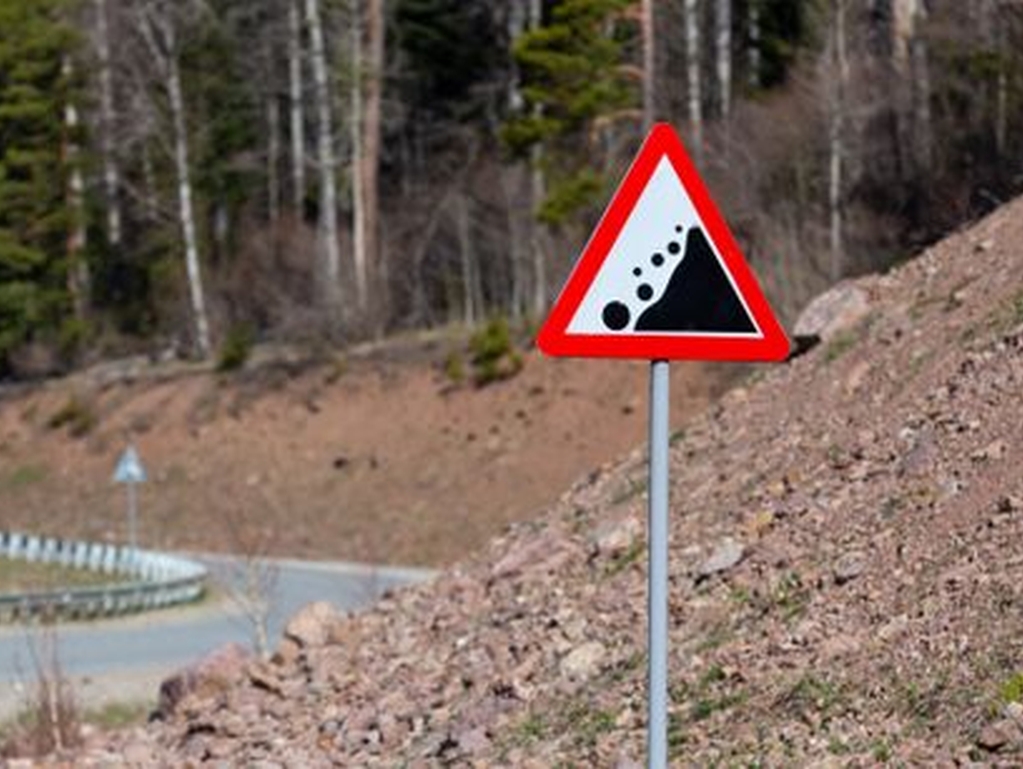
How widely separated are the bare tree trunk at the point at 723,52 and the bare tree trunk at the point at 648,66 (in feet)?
4.44

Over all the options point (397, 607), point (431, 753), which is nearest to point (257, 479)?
point (397, 607)

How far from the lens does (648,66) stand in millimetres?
43812

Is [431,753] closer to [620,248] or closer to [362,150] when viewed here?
[620,248]

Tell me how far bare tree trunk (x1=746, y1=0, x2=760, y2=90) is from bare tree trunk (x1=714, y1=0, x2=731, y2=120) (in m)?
0.50

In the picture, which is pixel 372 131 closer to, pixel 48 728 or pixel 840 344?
pixel 48 728

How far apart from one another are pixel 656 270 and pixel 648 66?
37.8 m

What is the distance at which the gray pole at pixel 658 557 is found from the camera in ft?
20.6

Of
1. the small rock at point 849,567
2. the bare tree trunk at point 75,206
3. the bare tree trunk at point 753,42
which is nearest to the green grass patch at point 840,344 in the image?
the small rock at point 849,567

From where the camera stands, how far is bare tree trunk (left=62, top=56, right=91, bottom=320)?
196ft

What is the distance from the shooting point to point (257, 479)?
43188 mm

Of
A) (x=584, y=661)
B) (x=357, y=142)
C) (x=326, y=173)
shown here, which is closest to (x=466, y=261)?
(x=357, y=142)

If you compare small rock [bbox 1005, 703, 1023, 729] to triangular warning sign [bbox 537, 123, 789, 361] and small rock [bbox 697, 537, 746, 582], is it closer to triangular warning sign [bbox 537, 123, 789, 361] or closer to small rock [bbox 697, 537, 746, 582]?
triangular warning sign [bbox 537, 123, 789, 361]

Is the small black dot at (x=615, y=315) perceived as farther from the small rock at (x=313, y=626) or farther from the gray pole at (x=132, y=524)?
the gray pole at (x=132, y=524)

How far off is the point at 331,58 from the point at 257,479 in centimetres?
1446
